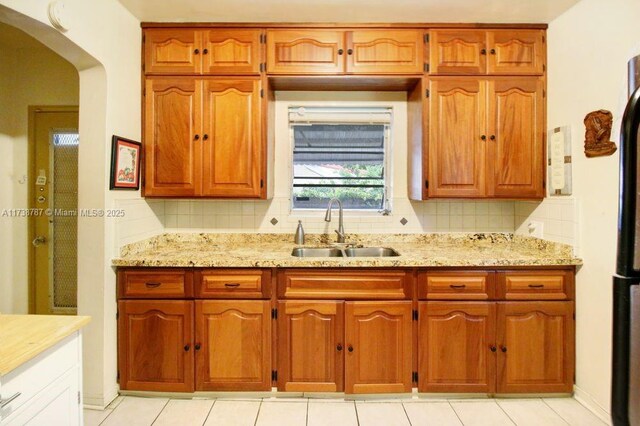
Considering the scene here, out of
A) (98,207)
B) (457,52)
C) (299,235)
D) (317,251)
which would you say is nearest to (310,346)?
(317,251)

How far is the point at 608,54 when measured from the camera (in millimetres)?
1852

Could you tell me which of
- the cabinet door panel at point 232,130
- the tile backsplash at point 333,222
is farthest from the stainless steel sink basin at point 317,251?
the cabinet door panel at point 232,130

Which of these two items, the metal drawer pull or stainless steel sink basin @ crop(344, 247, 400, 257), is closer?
the metal drawer pull

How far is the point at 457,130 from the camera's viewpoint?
2301 millimetres

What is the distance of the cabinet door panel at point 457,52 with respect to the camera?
7.53 ft

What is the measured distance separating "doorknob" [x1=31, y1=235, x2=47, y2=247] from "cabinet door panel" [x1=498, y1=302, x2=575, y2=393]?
133 inches

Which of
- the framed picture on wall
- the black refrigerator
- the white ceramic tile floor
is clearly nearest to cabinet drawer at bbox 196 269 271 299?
the white ceramic tile floor

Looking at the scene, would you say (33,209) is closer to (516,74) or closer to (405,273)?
(405,273)

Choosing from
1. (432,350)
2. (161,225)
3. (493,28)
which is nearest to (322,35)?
(493,28)

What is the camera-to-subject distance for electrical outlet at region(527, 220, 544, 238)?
2365 mm

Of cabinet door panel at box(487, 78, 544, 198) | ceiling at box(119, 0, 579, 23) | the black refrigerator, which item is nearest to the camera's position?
the black refrigerator

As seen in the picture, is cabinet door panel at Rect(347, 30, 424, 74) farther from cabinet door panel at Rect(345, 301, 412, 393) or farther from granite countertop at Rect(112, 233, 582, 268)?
cabinet door panel at Rect(345, 301, 412, 393)

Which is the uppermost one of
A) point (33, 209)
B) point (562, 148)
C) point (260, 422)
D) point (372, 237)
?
point (562, 148)

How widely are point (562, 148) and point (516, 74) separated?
59 centimetres
